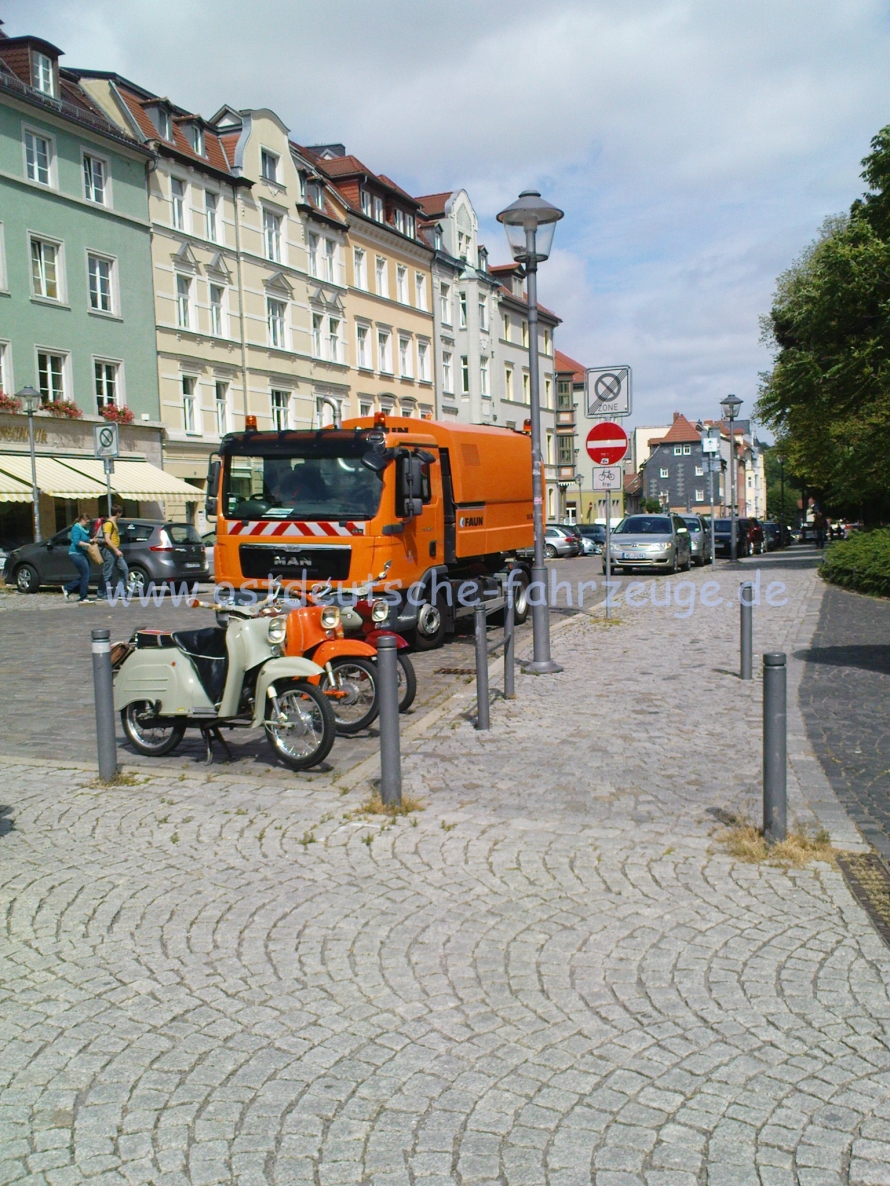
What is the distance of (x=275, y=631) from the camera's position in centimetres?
726

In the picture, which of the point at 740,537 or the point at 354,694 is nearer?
the point at 354,694

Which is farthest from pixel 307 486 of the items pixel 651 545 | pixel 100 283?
pixel 100 283

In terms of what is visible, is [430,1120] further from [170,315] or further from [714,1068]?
[170,315]

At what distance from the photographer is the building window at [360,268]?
153 feet

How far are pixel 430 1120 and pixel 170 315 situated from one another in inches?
1386

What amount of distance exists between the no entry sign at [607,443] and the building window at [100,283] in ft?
75.0

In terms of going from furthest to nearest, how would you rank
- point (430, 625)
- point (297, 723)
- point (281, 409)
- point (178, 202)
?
point (281, 409)
point (178, 202)
point (430, 625)
point (297, 723)

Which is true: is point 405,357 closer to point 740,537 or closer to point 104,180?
point 740,537

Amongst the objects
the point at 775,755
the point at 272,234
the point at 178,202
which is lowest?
the point at 775,755

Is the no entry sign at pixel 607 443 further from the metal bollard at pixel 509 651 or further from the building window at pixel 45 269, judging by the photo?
the building window at pixel 45 269

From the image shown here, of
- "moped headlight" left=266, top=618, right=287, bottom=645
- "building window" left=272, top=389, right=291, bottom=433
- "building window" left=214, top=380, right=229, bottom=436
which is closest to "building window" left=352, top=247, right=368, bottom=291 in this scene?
"building window" left=272, top=389, right=291, bottom=433

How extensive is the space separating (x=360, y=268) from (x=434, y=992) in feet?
152

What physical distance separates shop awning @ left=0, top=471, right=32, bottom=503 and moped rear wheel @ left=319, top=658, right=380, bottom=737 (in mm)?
21842

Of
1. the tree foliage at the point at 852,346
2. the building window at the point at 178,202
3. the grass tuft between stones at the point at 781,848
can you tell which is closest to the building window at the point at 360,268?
the building window at the point at 178,202
